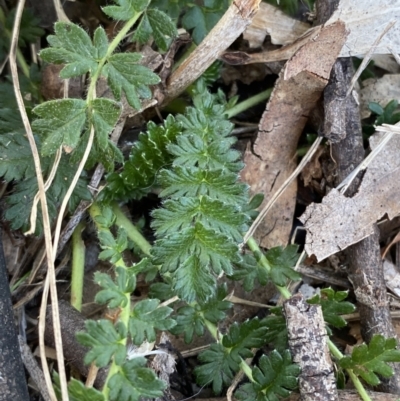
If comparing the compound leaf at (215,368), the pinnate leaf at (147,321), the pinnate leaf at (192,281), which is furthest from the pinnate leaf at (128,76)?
the compound leaf at (215,368)

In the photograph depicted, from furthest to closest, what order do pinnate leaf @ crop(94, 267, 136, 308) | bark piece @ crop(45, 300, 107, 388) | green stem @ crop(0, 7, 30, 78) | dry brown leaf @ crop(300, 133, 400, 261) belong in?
green stem @ crop(0, 7, 30, 78), dry brown leaf @ crop(300, 133, 400, 261), bark piece @ crop(45, 300, 107, 388), pinnate leaf @ crop(94, 267, 136, 308)

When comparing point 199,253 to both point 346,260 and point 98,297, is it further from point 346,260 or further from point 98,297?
point 346,260

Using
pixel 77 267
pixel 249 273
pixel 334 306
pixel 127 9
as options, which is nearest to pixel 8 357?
pixel 77 267

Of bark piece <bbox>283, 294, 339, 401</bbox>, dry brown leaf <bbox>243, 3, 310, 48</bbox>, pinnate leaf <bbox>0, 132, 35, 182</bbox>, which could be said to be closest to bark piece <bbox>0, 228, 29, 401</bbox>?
pinnate leaf <bbox>0, 132, 35, 182</bbox>

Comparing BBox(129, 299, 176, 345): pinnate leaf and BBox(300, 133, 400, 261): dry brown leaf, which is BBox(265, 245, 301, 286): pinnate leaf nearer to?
BBox(300, 133, 400, 261): dry brown leaf

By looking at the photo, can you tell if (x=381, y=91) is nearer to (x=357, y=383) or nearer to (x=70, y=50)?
(x=357, y=383)

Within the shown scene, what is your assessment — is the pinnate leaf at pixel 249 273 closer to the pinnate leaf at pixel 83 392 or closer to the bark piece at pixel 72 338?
the bark piece at pixel 72 338
